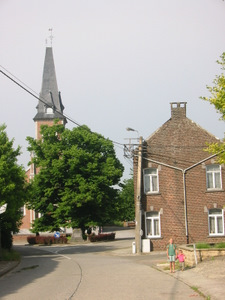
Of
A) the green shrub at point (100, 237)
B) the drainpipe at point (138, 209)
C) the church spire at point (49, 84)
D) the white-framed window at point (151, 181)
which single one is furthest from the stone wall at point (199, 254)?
the church spire at point (49, 84)

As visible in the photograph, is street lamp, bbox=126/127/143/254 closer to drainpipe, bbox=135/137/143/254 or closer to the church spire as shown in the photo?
drainpipe, bbox=135/137/143/254

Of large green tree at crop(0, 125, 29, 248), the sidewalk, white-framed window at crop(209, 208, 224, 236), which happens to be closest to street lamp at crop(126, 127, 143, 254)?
white-framed window at crop(209, 208, 224, 236)

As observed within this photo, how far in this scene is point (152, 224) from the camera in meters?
33.6

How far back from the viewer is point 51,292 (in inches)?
505

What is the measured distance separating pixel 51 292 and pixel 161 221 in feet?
70.1

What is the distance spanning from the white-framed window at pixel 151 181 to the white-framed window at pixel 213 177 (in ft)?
12.0

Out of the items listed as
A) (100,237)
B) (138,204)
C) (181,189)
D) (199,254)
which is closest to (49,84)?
(100,237)

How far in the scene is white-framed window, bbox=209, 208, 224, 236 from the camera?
33469 mm

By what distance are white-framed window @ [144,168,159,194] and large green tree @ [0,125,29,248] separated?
30.9ft

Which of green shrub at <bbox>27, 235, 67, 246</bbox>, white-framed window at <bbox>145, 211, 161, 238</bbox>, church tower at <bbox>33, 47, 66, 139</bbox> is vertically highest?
church tower at <bbox>33, 47, 66, 139</bbox>

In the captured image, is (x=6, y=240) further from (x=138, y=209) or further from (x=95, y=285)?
(x=95, y=285)

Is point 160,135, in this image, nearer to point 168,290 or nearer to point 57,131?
point 57,131

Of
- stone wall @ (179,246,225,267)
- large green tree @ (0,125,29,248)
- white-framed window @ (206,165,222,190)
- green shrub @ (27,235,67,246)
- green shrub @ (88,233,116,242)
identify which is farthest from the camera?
green shrub @ (27,235,67,246)

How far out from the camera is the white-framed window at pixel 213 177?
33.9 m
